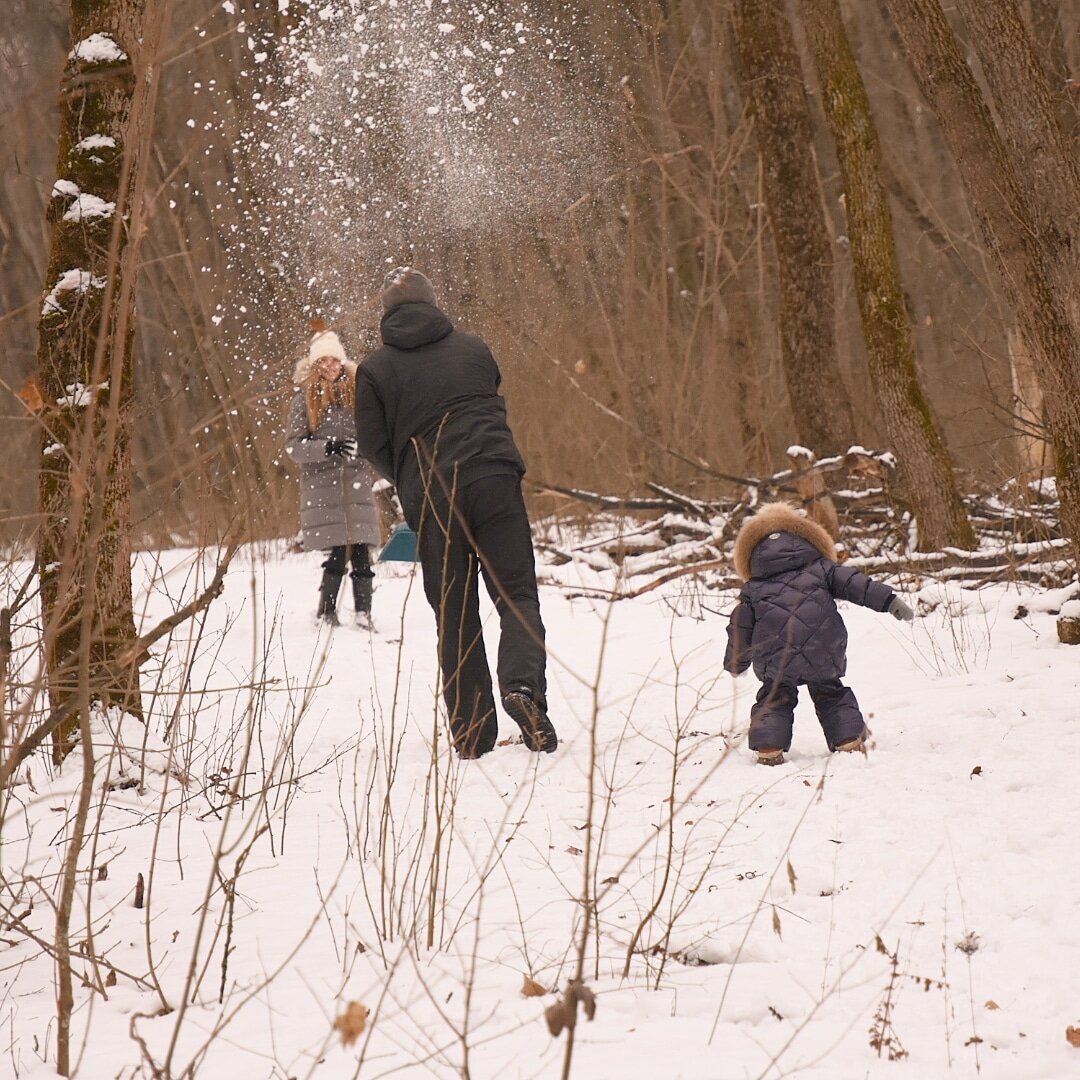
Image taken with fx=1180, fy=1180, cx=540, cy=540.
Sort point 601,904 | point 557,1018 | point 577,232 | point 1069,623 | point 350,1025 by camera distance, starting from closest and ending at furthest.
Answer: point 557,1018, point 350,1025, point 601,904, point 1069,623, point 577,232

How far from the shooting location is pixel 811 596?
4016 mm

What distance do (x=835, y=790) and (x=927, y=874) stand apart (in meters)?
0.68

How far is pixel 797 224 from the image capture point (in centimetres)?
896

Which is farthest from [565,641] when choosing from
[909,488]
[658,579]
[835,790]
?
[835,790]

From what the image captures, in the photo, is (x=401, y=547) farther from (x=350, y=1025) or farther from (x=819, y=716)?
(x=350, y=1025)

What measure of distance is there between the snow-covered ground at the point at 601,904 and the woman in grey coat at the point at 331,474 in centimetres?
239

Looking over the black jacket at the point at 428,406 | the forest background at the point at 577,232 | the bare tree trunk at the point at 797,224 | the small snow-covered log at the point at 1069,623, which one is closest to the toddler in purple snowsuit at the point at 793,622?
the black jacket at the point at 428,406

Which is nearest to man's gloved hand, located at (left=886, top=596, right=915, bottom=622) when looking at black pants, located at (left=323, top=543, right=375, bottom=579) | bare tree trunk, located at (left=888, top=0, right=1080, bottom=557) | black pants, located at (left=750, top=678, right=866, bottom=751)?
black pants, located at (left=750, top=678, right=866, bottom=751)

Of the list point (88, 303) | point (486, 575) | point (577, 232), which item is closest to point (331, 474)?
point (88, 303)

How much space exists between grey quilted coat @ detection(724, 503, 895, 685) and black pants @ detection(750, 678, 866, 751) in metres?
0.05

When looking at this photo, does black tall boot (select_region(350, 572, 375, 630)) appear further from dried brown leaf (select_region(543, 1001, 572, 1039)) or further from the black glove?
dried brown leaf (select_region(543, 1001, 572, 1039))

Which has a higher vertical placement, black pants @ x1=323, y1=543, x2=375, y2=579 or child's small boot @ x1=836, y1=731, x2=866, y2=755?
black pants @ x1=323, y1=543, x2=375, y2=579

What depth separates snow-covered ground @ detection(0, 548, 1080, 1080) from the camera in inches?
83.4

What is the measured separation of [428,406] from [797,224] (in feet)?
17.9
